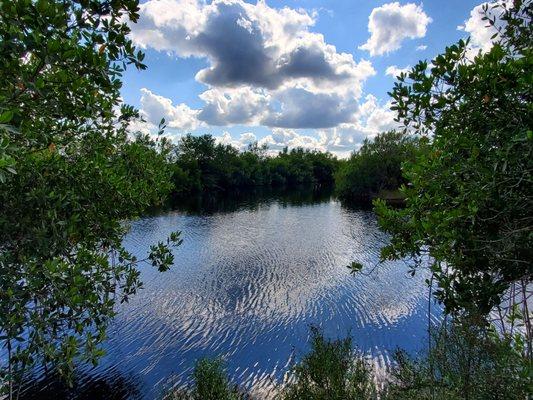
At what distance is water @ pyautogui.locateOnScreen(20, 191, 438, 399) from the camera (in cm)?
1515

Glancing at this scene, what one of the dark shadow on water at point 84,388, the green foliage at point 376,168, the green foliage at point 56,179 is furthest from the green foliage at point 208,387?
the green foliage at point 376,168

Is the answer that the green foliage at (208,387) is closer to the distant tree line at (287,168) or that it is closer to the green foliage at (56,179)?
the green foliage at (56,179)

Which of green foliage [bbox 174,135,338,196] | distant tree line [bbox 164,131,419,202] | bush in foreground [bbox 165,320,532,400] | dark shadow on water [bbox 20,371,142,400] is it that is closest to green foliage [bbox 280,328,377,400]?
bush in foreground [bbox 165,320,532,400]

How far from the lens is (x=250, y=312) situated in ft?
69.3

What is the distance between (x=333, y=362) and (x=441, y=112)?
31.9ft

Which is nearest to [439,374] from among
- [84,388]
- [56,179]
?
[56,179]

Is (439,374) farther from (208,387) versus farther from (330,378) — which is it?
(208,387)

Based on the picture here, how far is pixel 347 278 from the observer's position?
2702cm

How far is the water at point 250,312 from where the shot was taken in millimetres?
15148

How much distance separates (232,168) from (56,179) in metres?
103

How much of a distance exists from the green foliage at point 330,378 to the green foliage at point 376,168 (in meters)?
66.7

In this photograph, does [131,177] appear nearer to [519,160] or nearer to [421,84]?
[421,84]

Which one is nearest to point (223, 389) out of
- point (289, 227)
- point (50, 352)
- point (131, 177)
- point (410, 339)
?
point (131, 177)

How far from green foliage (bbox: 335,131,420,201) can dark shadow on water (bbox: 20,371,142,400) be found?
69202mm
